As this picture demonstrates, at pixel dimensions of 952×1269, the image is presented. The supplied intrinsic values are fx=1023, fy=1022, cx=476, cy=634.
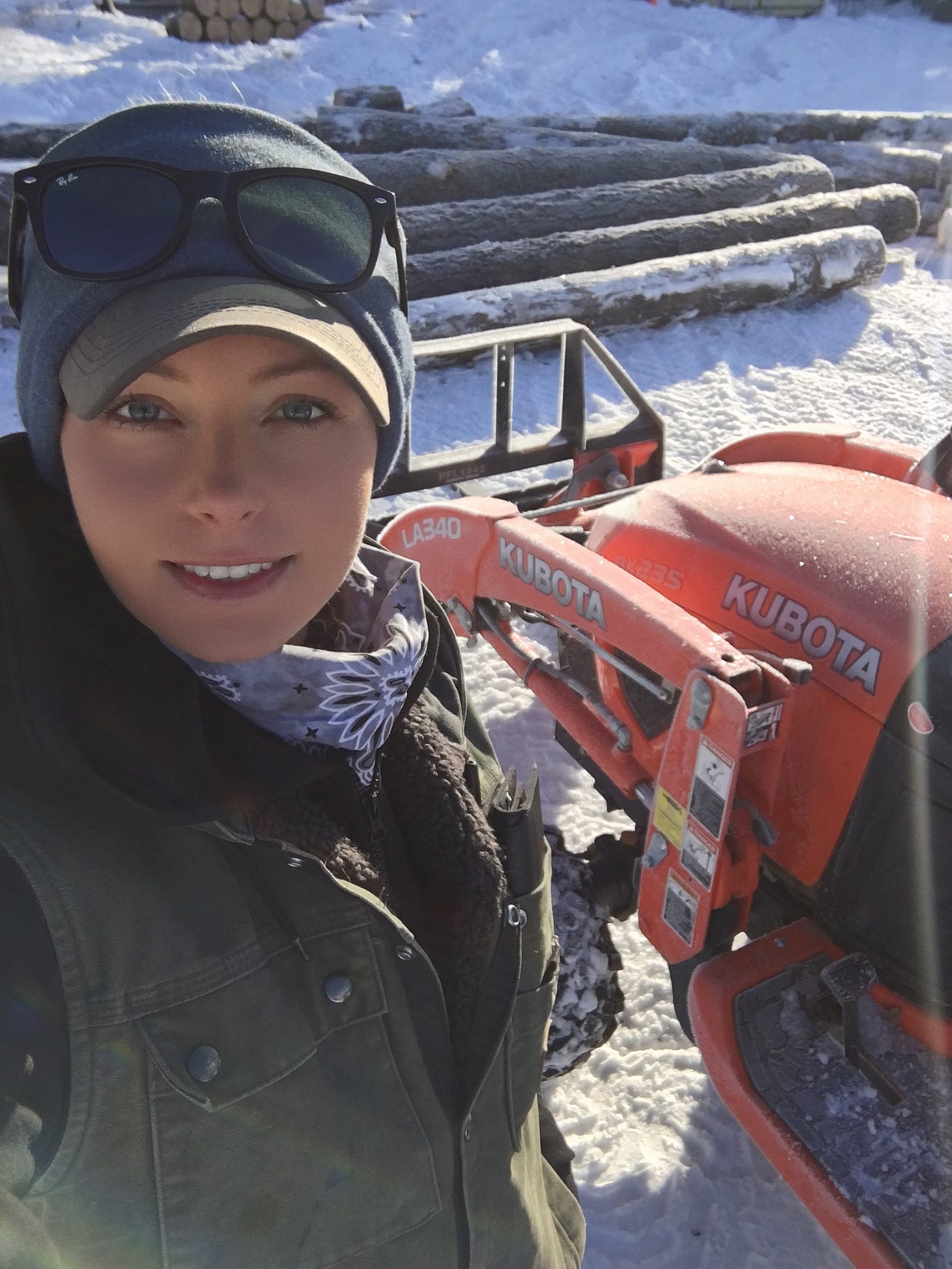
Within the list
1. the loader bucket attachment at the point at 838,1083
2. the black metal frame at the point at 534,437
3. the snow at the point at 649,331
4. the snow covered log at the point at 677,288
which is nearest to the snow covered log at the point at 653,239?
the snow covered log at the point at 677,288

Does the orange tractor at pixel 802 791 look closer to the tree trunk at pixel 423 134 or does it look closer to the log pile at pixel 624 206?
the log pile at pixel 624 206

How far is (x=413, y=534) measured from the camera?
10.3 ft

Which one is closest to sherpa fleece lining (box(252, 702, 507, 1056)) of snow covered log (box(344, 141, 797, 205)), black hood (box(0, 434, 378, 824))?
black hood (box(0, 434, 378, 824))

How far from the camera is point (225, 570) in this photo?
1.06 meters

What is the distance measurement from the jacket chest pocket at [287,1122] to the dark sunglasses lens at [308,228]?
0.72 m

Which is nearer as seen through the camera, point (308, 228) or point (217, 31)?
point (308, 228)

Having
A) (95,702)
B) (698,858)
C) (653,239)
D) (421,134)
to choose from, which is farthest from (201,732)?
(421,134)

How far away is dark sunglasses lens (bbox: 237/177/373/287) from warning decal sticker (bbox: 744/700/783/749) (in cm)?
130

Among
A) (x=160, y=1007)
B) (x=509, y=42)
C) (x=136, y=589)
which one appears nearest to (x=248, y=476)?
(x=136, y=589)

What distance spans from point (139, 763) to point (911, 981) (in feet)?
6.10

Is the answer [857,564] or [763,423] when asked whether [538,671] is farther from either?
[763,423]

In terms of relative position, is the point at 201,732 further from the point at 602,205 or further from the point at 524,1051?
the point at 602,205

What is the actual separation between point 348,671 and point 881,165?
1024 centimetres

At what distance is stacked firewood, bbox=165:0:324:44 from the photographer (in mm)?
12891
